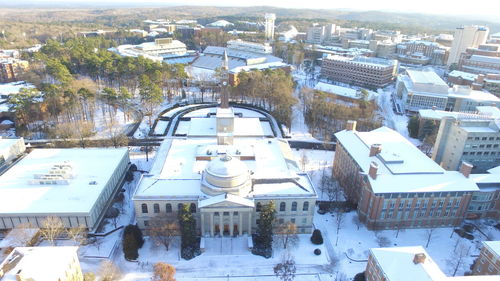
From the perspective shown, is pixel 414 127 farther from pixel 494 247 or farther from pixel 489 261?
pixel 489 261

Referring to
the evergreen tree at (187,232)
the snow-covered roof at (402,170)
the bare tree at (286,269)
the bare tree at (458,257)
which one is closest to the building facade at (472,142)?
the snow-covered roof at (402,170)

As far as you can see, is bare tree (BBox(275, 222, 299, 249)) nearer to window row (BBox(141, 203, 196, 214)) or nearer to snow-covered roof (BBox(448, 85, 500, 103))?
window row (BBox(141, 203, 196, 214))

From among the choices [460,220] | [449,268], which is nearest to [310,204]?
[449,268]

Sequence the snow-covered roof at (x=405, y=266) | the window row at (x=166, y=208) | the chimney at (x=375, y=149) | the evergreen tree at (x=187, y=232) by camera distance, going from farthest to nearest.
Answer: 1. the chimney at (x=375, y=149)
2. the window row at (x=166, y=208)
3. the evergreen tree at (x=187, y=232)
4. the snow-covered roof at (x=405, y=266)

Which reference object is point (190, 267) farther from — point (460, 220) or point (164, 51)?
point (164, 51)

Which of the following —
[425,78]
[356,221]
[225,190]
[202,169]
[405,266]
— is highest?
[425,78]

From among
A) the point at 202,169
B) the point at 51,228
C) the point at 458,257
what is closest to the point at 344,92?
the point at 458,257

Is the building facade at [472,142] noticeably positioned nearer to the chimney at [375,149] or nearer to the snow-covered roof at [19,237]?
the chimney at [375,149]

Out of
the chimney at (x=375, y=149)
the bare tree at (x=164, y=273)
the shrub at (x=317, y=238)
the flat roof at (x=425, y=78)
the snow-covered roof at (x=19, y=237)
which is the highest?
the flat roof at (x=425, y=78)
